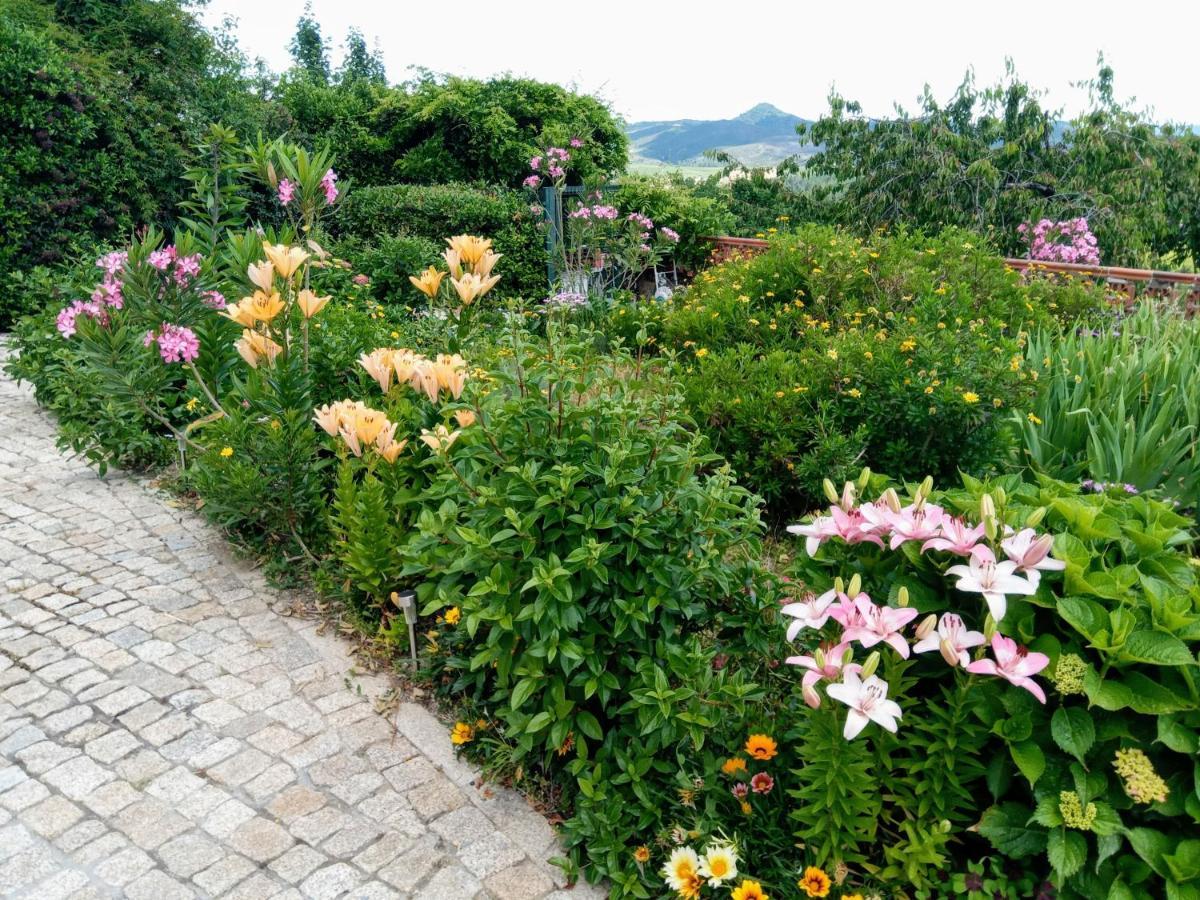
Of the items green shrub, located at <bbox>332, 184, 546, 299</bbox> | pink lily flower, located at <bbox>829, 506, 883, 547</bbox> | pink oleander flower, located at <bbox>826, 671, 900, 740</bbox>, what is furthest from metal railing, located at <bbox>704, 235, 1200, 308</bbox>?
pink oleander flower, located at <bbox>826, 671, 900, 740</bbox>

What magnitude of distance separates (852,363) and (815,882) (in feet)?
8.21

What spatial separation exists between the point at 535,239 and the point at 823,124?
15.3 ft

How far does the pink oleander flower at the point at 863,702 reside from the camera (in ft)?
5.00

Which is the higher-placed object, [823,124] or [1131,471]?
[823,124]

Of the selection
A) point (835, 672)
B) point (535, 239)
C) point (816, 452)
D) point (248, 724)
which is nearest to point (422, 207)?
point (535, 239)

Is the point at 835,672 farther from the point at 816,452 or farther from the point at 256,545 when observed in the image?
the point at 256,545

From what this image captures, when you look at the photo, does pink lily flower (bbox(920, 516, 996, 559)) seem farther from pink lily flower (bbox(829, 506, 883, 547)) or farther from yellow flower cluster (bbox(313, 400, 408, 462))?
yellow flower cluster (bbox(313, 400, 408, 462))

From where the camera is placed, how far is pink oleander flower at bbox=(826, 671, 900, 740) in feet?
5.00

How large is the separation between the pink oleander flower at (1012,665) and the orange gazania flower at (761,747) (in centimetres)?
60

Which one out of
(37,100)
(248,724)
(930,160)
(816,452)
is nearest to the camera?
(248,724)

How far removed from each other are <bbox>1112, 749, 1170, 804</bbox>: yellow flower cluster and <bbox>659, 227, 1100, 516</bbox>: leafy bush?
1.89 meters

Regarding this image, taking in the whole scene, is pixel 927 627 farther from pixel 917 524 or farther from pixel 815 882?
pixel 815 882

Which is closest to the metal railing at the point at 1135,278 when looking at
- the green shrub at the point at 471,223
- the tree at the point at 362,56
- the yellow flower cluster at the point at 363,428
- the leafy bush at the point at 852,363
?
the leafy bush at the point at 852,363

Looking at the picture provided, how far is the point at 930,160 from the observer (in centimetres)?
989
